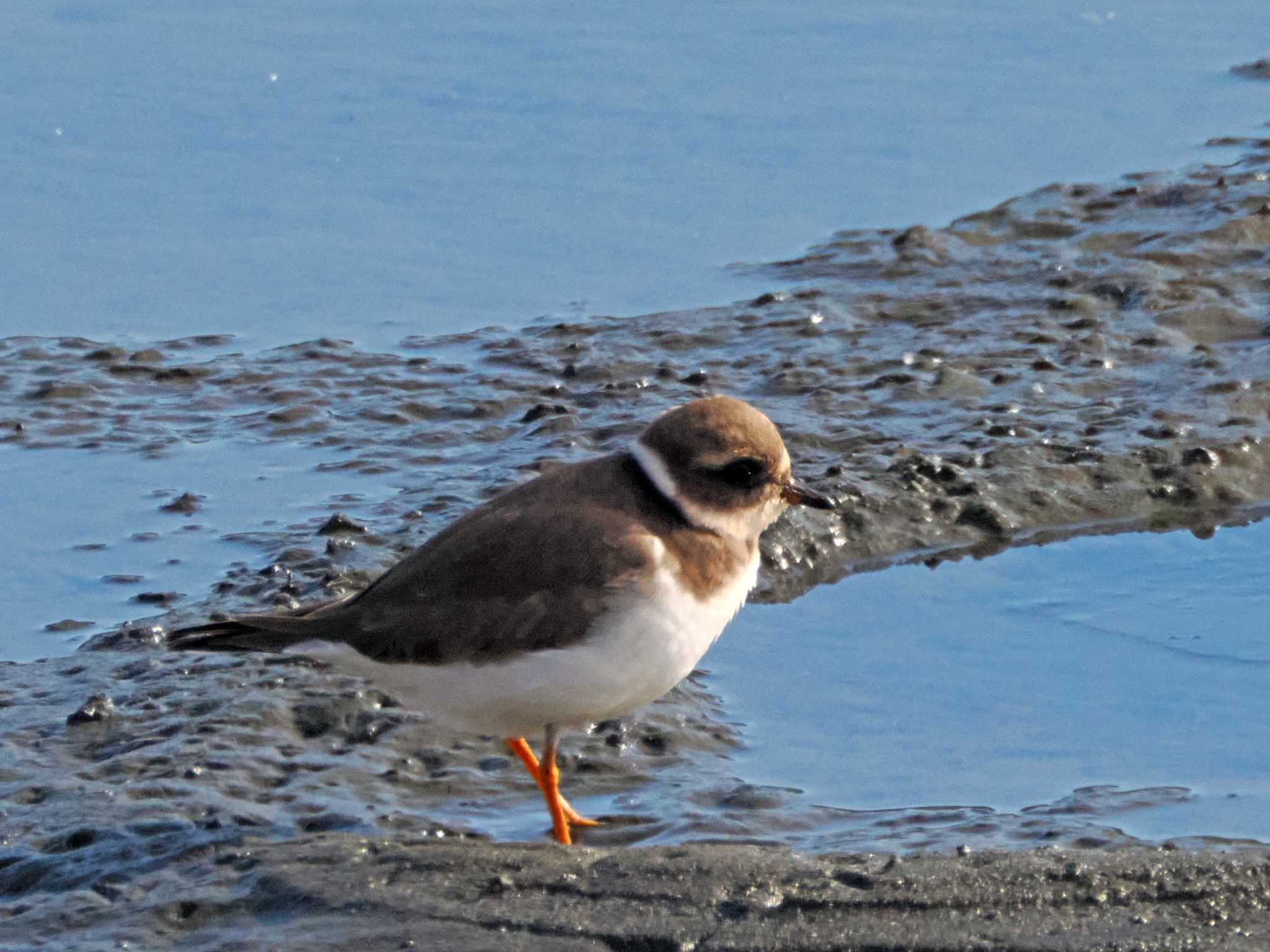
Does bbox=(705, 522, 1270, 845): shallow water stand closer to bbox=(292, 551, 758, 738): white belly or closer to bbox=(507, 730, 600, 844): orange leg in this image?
bbox=(507, 730, 600, 844): orange leg

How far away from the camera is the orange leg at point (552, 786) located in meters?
5.17

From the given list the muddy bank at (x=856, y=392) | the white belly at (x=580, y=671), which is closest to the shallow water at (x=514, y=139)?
the muddy bank at (x=856, y=392)

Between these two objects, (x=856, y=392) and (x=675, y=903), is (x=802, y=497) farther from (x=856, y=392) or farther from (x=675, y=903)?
(x=856, y=392)

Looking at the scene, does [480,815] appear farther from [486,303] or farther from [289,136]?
[289,136]

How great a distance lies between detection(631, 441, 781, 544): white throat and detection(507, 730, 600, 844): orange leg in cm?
71

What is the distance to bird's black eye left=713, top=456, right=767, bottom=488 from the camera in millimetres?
5195

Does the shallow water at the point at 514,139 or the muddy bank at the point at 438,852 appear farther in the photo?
the shallow water at the point at 514,139

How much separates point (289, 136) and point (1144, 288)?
477 cm

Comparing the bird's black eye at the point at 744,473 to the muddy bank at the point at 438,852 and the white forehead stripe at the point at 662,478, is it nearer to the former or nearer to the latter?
the white forehead stripe at the point at 662,478

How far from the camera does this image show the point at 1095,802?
17.7ft

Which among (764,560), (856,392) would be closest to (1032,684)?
(764,560)

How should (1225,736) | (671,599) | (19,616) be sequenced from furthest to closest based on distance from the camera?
(19,616), (1225,736), (671,599)

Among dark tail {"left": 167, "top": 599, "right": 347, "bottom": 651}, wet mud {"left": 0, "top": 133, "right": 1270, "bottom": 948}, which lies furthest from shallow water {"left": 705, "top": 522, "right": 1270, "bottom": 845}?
dark tail {"left": 167, "top": 599, "right": 347, "bottom": 651}

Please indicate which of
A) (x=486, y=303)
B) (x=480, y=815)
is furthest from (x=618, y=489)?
(x=486, y=303)
